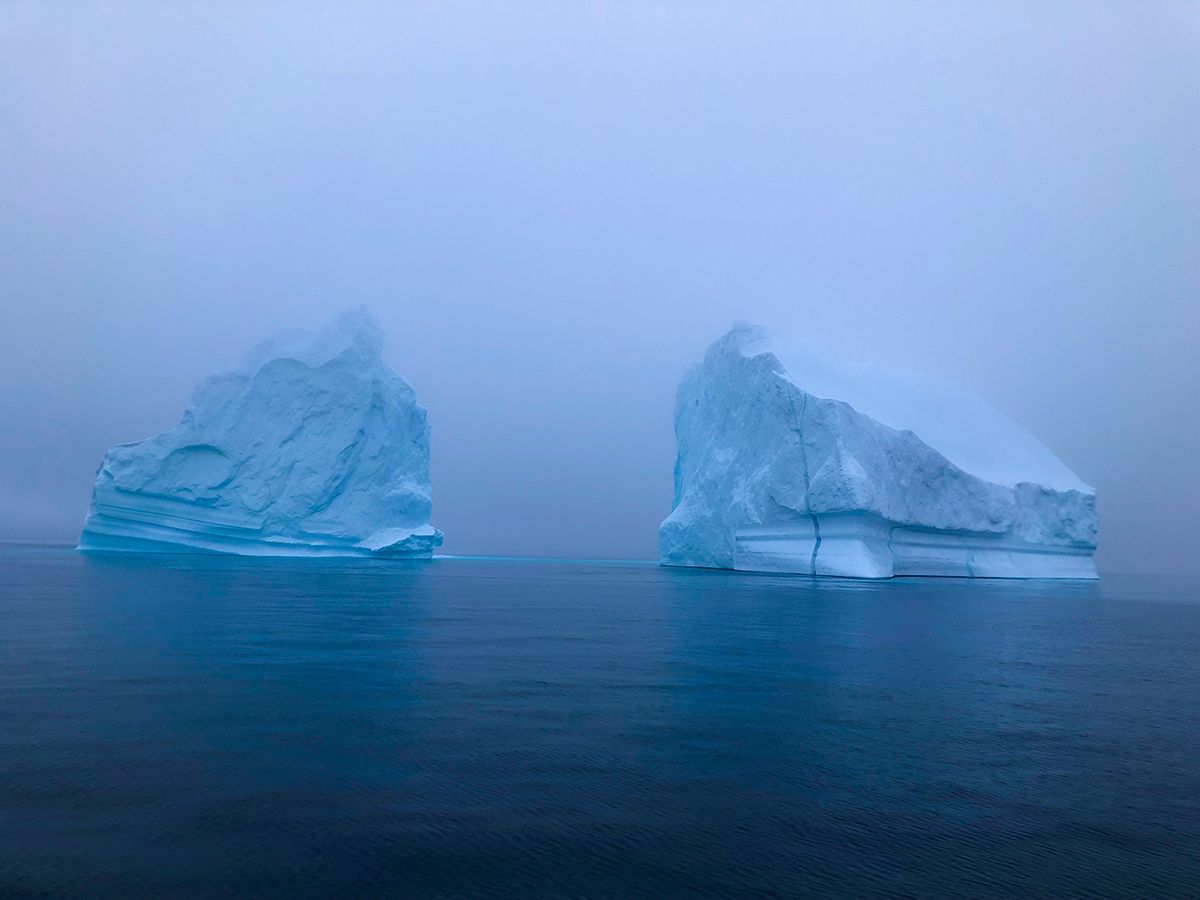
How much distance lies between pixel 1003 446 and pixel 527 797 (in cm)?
3588

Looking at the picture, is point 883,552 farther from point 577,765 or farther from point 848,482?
point 577,765

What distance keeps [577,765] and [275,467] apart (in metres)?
28.8

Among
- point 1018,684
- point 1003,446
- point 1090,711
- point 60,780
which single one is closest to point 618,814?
point 60,780

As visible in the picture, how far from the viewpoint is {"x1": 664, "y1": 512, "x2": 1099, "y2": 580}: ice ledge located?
2545 centimetres

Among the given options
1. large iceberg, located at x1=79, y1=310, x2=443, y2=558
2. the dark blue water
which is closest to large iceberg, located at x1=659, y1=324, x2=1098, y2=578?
large iceberg, located at x1=79, y1=310, x2=443, y2=558

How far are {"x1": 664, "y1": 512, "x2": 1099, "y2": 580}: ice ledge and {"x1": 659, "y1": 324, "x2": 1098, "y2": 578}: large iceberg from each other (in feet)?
0.16

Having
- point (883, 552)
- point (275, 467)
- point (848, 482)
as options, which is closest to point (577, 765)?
point (848, 482)

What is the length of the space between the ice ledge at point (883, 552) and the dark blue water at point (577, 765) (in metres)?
15.9

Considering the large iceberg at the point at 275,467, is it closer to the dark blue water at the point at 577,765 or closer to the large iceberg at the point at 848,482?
the large iceberg at the point at 848,482

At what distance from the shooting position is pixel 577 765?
13.9 ft

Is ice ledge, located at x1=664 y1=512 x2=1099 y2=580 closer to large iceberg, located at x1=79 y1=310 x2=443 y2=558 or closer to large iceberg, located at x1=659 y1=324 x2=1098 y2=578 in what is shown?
large iceberg, located at x1=659 y1=324 x2=1098 y2=578

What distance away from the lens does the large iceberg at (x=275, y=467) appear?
3034cm

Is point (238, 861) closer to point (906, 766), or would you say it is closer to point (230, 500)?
point (906, 766)

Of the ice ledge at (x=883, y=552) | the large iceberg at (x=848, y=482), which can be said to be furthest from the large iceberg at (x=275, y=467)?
the ice ledge at (x=883, y=552)
